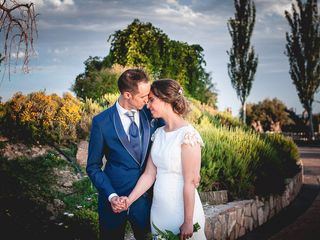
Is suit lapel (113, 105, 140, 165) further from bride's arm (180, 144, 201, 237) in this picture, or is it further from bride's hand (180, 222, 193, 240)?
bride's hand (180, 222, 193, 240)

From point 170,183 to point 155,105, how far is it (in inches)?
23.2

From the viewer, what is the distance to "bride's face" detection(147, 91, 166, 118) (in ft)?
9.63

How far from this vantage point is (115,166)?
2.99 m

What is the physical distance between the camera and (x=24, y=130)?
8.30m

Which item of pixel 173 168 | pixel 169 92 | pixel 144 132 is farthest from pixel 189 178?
pixel 169 92

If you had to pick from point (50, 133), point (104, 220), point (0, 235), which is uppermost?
point (50, 133)

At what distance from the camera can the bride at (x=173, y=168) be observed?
2.78 metres

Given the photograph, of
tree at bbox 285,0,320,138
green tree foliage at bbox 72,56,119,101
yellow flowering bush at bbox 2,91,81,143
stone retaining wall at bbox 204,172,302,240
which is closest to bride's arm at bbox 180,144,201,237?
stone retaining wall at bbox 204,172,302,240

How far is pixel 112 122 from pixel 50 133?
562cm

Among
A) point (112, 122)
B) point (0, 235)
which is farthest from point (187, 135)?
point (0, 235)

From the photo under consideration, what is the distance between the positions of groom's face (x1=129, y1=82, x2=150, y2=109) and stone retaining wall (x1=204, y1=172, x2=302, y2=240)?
102 inches

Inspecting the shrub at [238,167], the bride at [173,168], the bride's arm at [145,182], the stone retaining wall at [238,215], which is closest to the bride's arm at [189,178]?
the bride at [173,168]

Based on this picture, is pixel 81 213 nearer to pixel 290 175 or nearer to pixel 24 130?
pixel 24 130

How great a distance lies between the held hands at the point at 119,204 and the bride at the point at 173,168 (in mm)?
23
